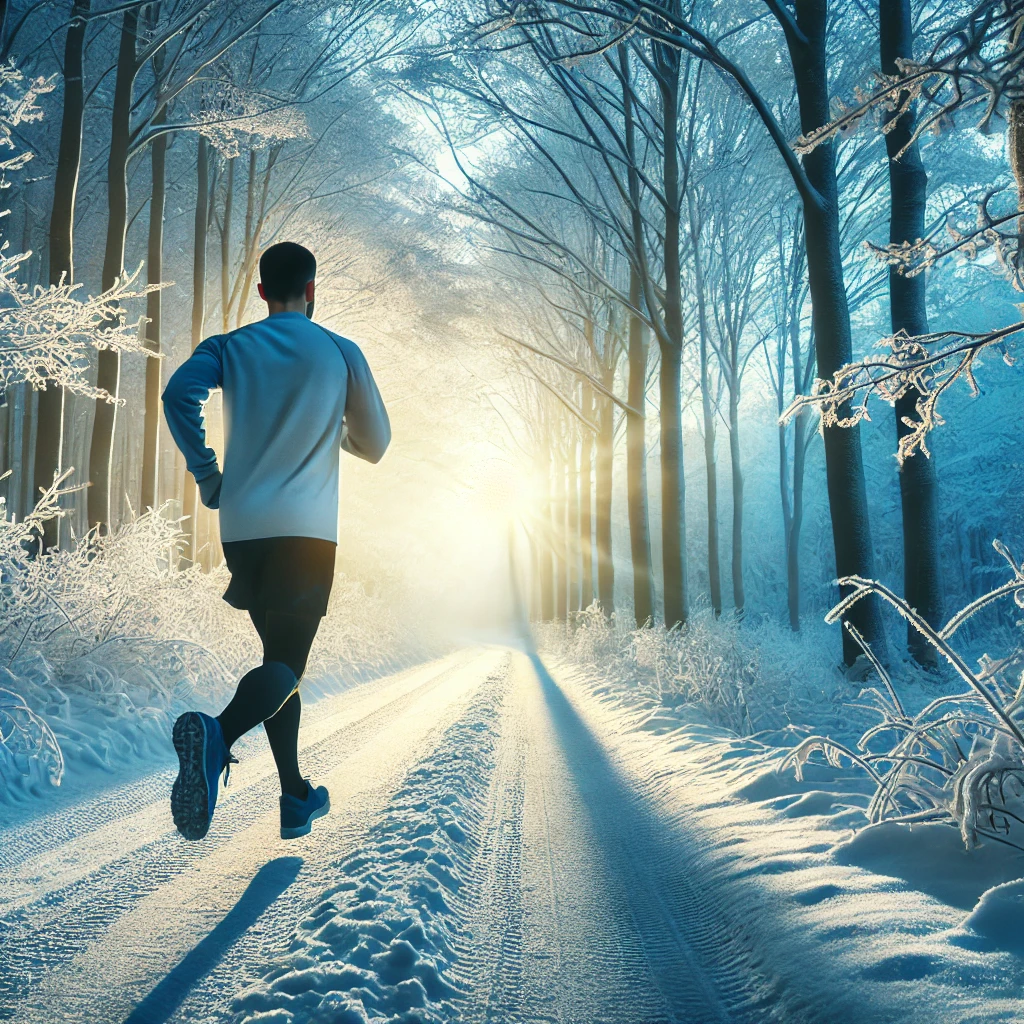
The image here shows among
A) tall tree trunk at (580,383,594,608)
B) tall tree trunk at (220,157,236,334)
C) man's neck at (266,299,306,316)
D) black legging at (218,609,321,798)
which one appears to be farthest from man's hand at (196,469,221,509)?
tall tree trunk at (580,383,594,608)

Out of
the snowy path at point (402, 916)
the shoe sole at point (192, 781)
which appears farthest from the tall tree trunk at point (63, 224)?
the shoe sole at point (192, 781)

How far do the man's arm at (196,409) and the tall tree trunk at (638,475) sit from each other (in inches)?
392

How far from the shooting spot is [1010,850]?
201 cm

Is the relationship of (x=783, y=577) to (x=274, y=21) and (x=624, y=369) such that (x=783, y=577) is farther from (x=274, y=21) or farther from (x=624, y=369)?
(x=274, y=21)

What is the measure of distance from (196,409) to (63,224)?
647 centimetres

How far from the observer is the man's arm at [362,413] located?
2.77 metres

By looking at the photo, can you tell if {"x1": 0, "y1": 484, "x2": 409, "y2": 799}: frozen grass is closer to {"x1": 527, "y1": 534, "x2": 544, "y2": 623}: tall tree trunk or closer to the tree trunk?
the tree trunk

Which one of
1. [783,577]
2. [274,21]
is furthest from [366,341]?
[783,577]

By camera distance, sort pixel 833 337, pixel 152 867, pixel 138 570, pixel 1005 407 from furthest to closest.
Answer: pixel 1005 407, pixel 833 337, pixel 138 570, pixel 152 867

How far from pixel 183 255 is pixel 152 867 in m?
19.1

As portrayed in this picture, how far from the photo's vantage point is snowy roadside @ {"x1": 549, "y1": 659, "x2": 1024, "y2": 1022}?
4.82 ft

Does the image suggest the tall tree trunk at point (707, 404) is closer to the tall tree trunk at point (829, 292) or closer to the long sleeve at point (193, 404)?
the tall tree trunk at point (829, 292)

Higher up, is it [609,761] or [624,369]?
[624,369]

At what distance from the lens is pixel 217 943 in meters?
1.81
